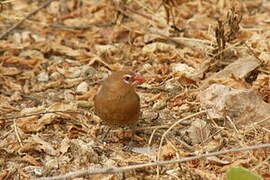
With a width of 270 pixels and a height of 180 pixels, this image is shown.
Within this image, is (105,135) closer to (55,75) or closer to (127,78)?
(127,78)

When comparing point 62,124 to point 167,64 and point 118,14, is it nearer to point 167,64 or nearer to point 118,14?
point 167,64

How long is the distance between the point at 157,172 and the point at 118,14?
3257 millimetres

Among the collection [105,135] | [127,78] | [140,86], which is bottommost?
[105,135]

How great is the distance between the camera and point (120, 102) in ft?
16.3

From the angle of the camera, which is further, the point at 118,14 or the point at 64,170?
the point at 118,14

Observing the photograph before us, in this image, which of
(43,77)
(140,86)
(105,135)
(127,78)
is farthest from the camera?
(43,77)

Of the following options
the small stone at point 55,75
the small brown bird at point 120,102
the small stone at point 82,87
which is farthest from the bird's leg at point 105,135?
the small stone at point 55,75

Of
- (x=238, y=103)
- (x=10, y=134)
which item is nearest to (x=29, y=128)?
(x=10, y=134)

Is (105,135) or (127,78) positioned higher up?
(127,78)

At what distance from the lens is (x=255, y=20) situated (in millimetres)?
7215

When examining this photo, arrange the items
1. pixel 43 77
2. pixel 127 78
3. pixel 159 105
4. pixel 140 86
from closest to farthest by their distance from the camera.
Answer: pixel 127 78, pixel 159 105, pixel 140 86, pixel 43 77

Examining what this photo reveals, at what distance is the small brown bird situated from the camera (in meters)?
4.95

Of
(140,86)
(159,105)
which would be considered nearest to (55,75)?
(140,86)

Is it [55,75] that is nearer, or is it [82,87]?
[82,87]
